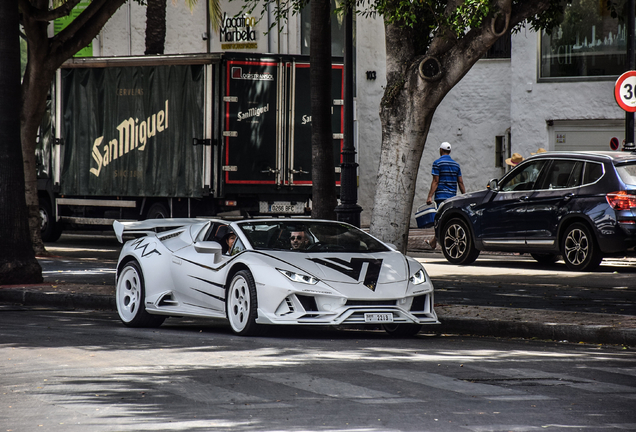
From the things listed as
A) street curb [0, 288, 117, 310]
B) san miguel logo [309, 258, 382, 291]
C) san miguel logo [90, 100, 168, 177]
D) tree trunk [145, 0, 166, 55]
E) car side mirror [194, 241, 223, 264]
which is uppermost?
tree trunk [145, 0, 166, 55]

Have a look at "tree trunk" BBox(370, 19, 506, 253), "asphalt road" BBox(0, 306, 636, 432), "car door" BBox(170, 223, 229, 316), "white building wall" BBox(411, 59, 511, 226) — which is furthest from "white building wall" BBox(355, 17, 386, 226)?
"asphalt road" BBox(0, 306, 636, 432)

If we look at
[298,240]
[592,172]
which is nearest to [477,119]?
[592,172]

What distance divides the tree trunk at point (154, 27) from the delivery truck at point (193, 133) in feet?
29.8

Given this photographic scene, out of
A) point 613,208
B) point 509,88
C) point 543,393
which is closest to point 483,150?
point 509,88

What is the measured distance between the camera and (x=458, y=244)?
17641mm

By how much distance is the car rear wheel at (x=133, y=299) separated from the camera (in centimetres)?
1103

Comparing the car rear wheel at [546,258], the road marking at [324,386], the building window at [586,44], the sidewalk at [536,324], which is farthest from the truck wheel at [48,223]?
the road marking at [324,386]

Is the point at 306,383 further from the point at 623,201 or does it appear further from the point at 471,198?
the point at 471,198

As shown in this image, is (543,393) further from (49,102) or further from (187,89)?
(49,102)

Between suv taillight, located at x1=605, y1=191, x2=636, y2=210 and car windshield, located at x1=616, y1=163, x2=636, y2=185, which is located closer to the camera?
suv taillight, located at x1=605, y1=191, x2=636, y2=210

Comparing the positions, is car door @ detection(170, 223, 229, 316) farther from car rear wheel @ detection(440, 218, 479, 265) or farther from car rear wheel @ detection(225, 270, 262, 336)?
car rear wheel @ detection(440, 218, 479, 265)

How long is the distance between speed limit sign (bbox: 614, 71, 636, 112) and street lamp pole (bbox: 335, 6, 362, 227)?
5692 mm

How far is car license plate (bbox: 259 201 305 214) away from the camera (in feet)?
68.4

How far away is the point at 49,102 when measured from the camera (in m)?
23.3
